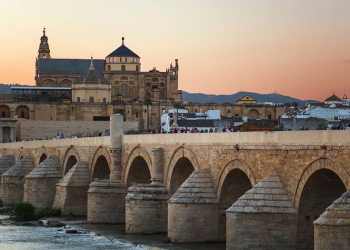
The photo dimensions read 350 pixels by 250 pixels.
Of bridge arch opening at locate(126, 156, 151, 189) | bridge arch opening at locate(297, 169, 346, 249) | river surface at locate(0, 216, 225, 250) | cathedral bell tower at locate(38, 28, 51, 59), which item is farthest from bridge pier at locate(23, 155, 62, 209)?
cathedral bell tower at locate(38, 28, 51, 59)

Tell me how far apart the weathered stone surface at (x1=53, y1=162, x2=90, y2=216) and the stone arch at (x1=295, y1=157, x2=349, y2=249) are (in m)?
19.2

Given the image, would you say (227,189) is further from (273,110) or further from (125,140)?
(273,110)

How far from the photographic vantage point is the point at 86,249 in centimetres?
3128

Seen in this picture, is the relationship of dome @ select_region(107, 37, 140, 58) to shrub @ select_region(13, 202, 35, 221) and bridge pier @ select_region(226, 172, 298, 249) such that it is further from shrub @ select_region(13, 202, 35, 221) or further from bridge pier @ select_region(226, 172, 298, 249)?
bridge pier @ select_region(226, 172, 298, 249)

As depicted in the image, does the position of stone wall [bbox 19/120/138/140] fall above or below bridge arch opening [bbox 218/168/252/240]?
above

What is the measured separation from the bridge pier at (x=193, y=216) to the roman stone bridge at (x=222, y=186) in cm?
3

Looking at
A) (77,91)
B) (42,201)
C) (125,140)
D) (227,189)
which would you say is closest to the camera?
(227,189)

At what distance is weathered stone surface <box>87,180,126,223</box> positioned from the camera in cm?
3875

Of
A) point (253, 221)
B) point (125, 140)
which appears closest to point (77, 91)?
point (125, 140)

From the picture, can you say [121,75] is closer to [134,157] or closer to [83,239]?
[134,157]


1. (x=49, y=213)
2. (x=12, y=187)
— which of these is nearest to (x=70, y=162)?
(x=12, y=187)

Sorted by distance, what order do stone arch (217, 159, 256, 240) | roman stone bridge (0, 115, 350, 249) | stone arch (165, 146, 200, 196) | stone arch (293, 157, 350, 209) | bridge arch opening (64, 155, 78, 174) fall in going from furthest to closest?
bridge arch opening (64, 155, 78, 174) < stone arch (165, 146, 200, 196) < stone arch (217, 159, 256, 240) < roman stone bridge (0, 115, 350, 249) < stone arch (293, 157, 350, 209)

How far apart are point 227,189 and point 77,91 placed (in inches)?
3316

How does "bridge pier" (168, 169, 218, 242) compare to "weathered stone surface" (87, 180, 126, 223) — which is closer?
"bridge pier" (168, 169, 218, 242)
